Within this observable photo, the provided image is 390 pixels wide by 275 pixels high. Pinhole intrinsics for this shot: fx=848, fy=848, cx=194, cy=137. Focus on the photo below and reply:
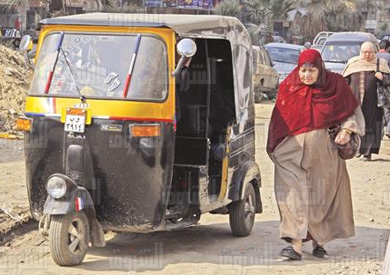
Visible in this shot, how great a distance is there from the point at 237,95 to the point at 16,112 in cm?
885

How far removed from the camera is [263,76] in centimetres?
2523

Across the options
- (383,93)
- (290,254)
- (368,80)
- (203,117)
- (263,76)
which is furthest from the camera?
(263,76)

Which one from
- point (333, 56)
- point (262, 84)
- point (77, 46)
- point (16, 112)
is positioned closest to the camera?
point (77, 46)

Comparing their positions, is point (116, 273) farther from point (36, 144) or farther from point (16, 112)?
point (16, 112)

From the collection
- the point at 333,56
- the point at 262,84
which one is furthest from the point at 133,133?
the point at 262,84

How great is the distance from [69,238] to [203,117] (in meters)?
1.98

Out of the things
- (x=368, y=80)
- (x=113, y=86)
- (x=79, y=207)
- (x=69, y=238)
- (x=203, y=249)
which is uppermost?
(x=113, y=86)

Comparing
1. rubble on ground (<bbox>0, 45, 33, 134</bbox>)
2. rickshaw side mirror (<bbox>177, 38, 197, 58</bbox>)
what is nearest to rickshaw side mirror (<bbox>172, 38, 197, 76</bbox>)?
rickshaw side mirror (<bbox>177, 38, 197, 58</bbox>)

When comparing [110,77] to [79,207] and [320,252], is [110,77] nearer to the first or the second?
[79,207]

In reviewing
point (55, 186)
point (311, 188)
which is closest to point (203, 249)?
point (311, 188)

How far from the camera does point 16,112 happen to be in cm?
1619

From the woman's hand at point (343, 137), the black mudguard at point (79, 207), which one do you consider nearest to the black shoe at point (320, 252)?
the woman's hand at point (343, 137)

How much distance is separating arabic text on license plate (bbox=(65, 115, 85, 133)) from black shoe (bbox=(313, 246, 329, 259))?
243cm

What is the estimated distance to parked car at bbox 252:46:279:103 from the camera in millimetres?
24891
